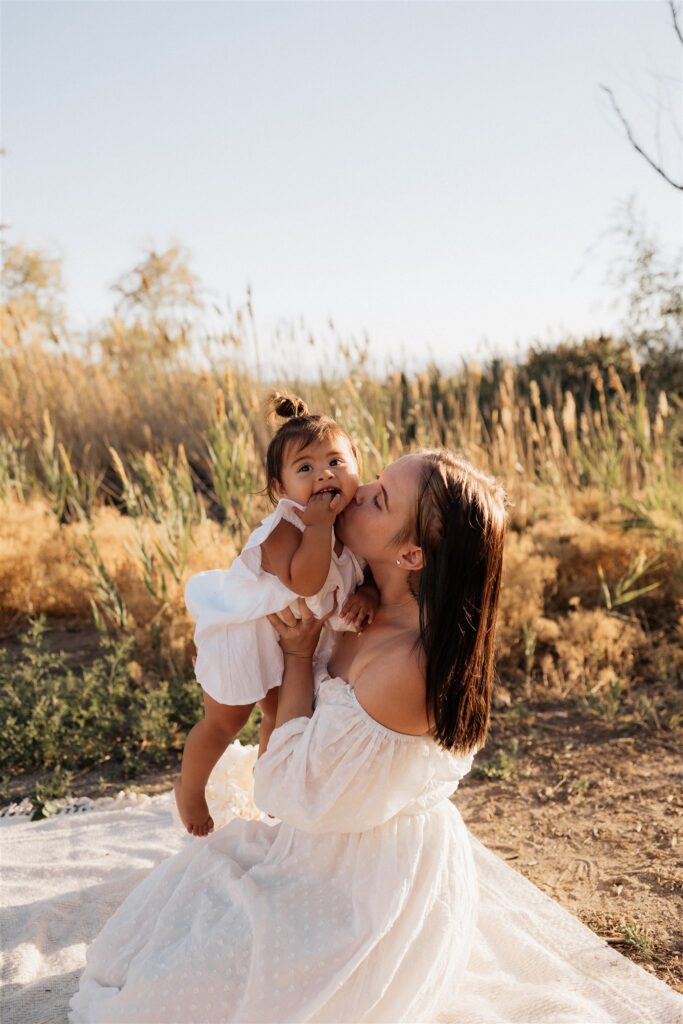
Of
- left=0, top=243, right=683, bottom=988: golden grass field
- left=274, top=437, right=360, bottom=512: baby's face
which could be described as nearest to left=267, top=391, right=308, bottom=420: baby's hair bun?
left=274, top=437, right=360, bottom=512: baby's face

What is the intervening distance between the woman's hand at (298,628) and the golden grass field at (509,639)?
84 cm

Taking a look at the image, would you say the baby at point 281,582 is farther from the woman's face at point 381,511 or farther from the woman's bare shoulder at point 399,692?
the woman's bare shoulder at point 399,692

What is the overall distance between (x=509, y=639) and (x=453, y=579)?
333 cm

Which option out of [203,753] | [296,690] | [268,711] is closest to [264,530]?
[296,690]

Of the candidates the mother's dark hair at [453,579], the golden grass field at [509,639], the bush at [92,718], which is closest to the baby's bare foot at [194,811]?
the mother's dark hair at [453,579]

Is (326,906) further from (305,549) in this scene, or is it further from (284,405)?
(284,405)

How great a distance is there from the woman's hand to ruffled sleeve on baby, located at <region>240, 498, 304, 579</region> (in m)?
0.13

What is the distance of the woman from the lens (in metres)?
2.10

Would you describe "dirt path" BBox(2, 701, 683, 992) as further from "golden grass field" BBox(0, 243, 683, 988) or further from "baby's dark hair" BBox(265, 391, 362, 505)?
"baby's dark hair" BBox(265, 391, 362, 505)

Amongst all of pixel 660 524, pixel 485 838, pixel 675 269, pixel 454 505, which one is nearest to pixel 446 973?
pixel 454 505

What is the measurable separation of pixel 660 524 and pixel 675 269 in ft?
24.5

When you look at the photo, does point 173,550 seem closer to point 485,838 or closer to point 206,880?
point 485,838

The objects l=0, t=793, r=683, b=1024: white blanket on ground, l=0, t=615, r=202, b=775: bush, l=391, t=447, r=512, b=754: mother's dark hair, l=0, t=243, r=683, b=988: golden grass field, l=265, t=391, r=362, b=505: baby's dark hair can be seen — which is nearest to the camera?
l=391, t=447, r=512, b=754: mother's dark hair

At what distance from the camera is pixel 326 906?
86.0 inches
